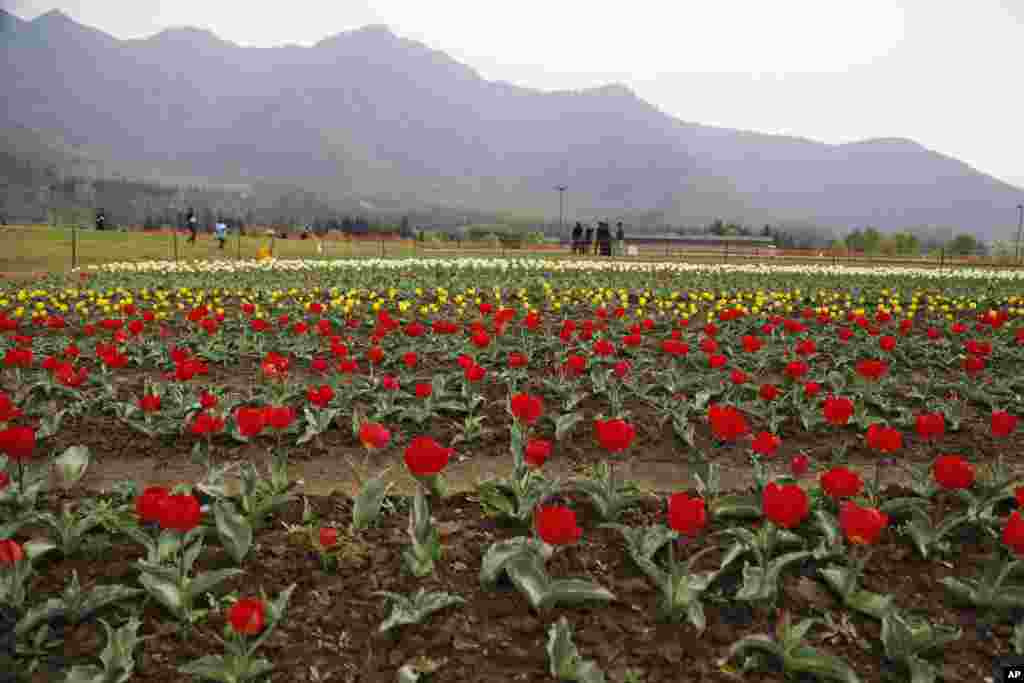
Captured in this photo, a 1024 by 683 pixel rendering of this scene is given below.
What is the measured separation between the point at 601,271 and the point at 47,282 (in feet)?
49.3

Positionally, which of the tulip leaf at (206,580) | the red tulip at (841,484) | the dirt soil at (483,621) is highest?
the red tulip at (841,484)

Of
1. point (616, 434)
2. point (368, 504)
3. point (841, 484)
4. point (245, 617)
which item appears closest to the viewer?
point (245, 617)

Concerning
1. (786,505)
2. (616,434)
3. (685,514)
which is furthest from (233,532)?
(786,505)

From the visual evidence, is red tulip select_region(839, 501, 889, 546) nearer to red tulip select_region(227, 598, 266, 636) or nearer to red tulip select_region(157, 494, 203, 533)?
red tulip select_region(227, 598, 266, 636)

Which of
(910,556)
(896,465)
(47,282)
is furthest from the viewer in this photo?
(47,282)

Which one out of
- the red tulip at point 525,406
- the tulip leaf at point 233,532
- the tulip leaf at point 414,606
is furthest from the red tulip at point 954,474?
the tulip leaf at point 233,532

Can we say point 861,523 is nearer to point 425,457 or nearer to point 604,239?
point 425,457

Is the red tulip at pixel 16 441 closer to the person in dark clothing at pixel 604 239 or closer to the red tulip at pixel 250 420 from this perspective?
the red tulip at pixel 250 420

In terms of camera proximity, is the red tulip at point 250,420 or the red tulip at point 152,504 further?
the red tulip at point 250,420

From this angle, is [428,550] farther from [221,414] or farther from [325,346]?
[325,346]

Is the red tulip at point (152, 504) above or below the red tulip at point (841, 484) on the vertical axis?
below

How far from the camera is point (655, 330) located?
1202 centimetres

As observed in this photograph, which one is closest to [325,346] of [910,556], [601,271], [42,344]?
[42,344]

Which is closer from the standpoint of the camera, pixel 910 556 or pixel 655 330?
Result: pixel 910 556
